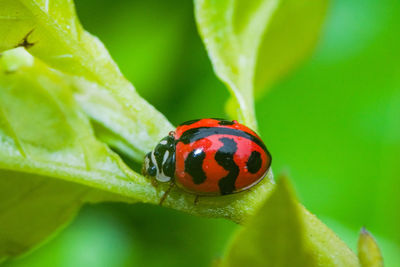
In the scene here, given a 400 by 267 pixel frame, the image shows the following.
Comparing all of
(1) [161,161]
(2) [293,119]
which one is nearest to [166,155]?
(1) [161,161]

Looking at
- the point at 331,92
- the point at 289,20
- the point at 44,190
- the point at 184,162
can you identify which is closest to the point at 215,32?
the point at 184,162

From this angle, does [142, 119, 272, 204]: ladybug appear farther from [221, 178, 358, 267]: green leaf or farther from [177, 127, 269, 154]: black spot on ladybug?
[221, 178, 358, 267]: green leaf

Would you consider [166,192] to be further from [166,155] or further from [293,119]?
[293,119]

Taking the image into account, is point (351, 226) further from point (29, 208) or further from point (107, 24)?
point (107, 24)

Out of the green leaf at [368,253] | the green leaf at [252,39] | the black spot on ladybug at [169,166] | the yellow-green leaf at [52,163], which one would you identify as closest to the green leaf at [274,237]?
the green leaf at [368,253]

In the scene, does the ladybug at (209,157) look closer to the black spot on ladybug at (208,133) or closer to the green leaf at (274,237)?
the black spot on ladybug at (208,133)

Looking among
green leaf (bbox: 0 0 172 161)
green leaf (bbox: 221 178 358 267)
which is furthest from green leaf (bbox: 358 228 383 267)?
green leaf (bbox: 0 0 172 161)
